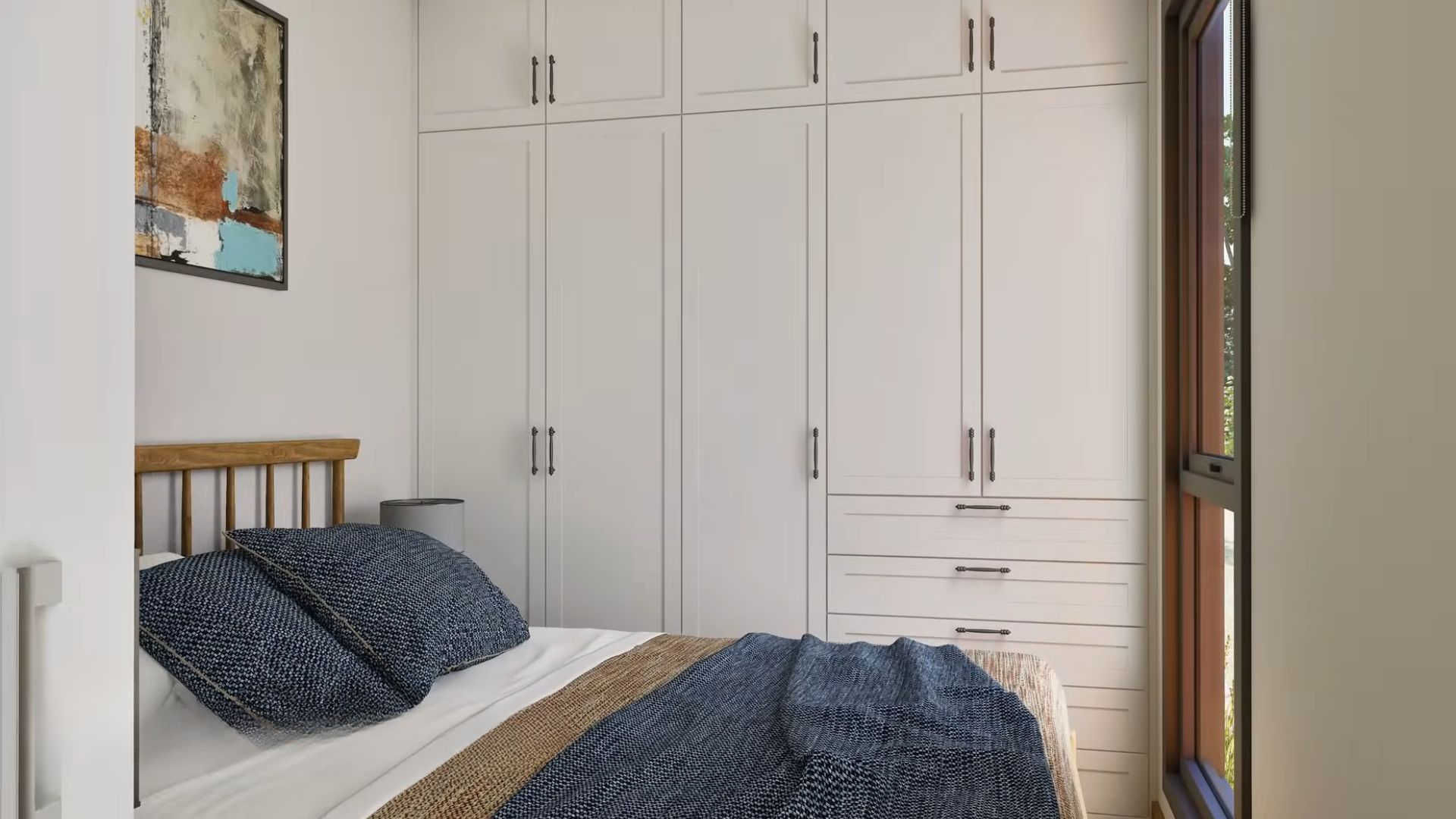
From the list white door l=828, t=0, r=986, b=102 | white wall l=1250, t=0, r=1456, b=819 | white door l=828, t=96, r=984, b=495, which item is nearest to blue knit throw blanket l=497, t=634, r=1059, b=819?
white wall l=1250, t=0, r=1456, b=819

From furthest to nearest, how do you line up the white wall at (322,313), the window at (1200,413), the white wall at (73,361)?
the white wall at (322,313), the window at (1200,413), the white wall at (73,361)

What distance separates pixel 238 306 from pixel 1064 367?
2402mm

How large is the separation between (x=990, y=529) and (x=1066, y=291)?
0.77m

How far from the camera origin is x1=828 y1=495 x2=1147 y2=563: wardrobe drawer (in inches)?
117

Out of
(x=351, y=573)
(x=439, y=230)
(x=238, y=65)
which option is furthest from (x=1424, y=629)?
(x=439, y=230)

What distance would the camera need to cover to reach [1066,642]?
299 centimetres

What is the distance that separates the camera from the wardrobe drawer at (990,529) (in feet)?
9.72

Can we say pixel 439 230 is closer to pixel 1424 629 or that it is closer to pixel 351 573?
pixel 351 573

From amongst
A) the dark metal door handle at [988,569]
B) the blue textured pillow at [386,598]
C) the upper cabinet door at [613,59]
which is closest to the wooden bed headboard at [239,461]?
the blue textured pillow at [386,598]

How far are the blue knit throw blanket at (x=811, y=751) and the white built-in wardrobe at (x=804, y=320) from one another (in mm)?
1018

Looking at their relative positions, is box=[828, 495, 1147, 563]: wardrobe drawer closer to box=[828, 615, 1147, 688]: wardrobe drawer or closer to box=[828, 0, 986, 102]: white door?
box=[828, 615, 1147, 688]: wardrobe drawer

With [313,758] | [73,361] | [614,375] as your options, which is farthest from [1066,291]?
[73,361]

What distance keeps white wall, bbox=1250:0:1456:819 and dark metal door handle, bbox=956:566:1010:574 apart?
1.38 meters

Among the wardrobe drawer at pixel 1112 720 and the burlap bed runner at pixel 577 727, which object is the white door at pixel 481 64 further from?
the wardrobe drawer at pixel 1112 720
